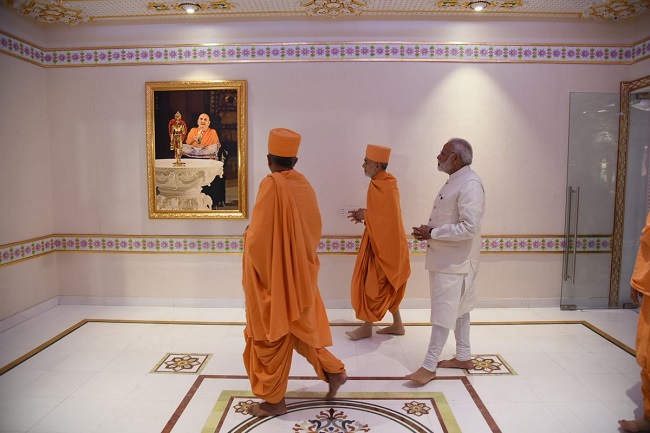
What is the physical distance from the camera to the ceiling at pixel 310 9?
14.0ft

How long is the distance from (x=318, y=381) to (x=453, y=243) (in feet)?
4.43

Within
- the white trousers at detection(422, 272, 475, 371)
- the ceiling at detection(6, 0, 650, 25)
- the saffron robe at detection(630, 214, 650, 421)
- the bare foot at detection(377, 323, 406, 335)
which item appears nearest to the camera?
the saffron robe at detection(630, 214, 650, 421)

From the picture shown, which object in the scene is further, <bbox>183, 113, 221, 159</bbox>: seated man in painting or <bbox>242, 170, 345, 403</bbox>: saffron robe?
<bbox>183, 113, 221, 159</bbox>: seated man in painting

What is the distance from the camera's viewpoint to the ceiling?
4273mm

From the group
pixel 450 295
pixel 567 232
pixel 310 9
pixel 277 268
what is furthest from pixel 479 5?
pixel 277 268

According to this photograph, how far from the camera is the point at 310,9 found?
441 centimetres

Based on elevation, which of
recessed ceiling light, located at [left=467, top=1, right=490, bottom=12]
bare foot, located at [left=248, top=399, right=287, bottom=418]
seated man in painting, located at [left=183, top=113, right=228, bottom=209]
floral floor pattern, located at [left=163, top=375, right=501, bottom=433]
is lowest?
floral floor pattern, located at [left=163, top=375, right=501, bottom=433]

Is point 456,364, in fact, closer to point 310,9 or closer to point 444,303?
point 444,303

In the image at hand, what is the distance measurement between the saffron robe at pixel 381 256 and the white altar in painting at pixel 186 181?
1791 millimetres

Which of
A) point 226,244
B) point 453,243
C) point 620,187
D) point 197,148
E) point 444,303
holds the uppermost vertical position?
point 197,148

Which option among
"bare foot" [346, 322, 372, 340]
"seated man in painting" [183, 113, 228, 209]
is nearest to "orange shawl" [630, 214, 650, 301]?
"bare foot" [346, 322, 372, 340]

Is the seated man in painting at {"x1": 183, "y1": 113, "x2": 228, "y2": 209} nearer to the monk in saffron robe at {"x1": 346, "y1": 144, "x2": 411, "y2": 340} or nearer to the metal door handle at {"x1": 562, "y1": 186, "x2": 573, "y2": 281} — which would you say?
the monk in saffron robe at {"x1": 346, "y1": 144, "x2": 411, "y2": 340}

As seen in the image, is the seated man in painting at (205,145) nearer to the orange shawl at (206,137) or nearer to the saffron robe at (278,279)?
the orange shawl at (206,137)

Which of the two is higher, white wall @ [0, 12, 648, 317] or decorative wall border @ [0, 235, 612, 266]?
white wall @ [0, 12, 648, 317]
